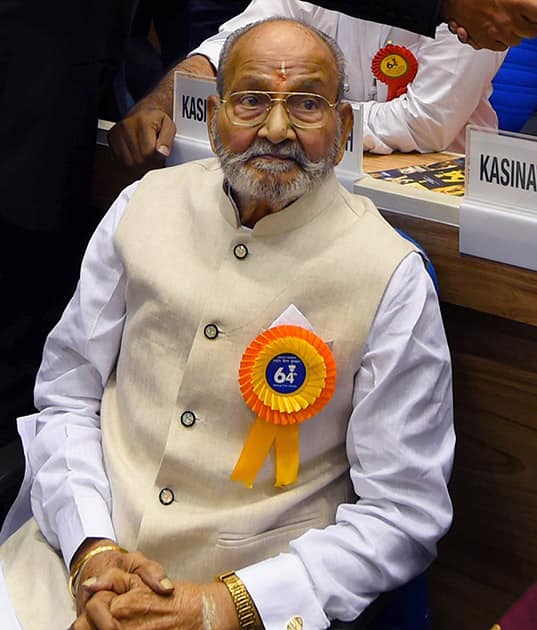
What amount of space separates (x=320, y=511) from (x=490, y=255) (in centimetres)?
52

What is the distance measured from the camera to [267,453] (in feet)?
5.46

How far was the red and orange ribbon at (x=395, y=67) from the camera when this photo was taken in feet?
9.02

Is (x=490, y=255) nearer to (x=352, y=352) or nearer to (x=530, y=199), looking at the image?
(x=530, y=199)

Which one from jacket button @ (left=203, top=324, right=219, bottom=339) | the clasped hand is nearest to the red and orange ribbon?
jacket button @ (left=203, top=324, right=219, bottom=339)

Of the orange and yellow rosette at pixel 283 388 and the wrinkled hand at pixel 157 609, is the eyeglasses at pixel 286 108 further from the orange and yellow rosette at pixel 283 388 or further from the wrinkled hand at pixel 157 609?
the wrinkled hand at pixel 157 609

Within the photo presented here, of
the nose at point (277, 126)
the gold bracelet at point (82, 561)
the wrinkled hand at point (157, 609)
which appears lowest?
the gold bracelet at point (82, 561)

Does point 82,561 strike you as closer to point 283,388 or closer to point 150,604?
point 150,604

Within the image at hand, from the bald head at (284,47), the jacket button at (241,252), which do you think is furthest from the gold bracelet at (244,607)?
the bald head at (284,47)

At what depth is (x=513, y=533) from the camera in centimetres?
196

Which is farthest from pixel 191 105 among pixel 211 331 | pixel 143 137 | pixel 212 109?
pixel 211 331

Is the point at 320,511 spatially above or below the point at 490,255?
below

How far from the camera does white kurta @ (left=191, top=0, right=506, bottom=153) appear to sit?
2.48 m

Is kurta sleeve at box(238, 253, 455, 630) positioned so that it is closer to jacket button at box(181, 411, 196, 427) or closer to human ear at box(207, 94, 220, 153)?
jacket button at box(181, 411, 196, 427)

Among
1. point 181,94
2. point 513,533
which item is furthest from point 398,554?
point 181,94
